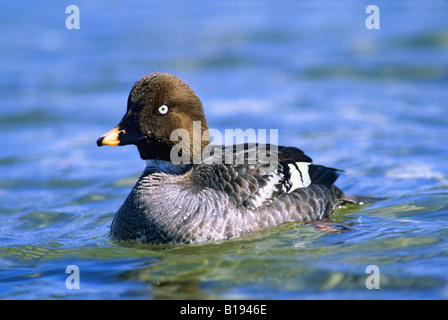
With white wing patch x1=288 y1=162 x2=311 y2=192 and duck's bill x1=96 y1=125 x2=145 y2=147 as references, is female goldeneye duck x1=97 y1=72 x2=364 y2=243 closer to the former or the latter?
duck's bill x1=96 y1=125 x2=145 y2=147

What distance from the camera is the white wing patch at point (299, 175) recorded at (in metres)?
9.78

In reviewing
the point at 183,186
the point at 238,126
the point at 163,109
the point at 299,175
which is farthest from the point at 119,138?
the point at 238,126

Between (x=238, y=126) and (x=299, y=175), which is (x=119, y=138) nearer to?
(x=299, y=175)

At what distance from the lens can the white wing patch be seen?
9.78 m

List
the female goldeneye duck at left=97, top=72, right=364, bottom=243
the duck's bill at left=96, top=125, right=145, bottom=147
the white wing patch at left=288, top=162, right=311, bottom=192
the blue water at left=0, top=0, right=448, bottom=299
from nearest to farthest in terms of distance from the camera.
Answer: the blue water at left=0, top=0, right=448, bottom=299 < the duck's bill at left=96, top=125, right=145, bottom=147 < the female goldeneye duck at left=97, top=72, right=364, bottom=243 < the white wing patch at left=288, top=162, right=311, bottom=192

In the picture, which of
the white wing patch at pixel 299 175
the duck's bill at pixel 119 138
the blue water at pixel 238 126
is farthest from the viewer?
the white wing patch at pixel 299 175

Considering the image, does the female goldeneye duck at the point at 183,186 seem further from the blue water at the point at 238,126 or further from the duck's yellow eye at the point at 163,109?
the blue water at the point at 238,126

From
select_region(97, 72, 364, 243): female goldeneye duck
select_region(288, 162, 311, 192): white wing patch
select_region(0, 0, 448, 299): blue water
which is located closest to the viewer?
select_region(0, 0, 448, 299): blue water

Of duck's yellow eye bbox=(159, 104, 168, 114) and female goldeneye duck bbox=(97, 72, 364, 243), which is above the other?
duck's yellow eye bbox=(159, 104, 168, 114)

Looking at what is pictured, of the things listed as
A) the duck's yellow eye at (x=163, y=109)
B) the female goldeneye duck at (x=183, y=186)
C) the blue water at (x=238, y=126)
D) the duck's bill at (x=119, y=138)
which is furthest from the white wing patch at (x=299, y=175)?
the duck's bill at (x=119, y=138)

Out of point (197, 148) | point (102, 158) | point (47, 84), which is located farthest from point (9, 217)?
point (47, 84)

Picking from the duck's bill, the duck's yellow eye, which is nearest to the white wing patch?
the duck's yellow eye

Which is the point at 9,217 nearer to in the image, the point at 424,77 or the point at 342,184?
the point at 342,184
